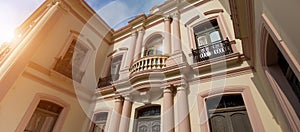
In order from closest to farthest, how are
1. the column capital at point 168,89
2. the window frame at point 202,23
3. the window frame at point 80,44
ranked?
the column capital at point 168,89
the window frame at point 202,23
the window frame at point 80,44

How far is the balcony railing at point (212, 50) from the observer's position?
5406 millimetres

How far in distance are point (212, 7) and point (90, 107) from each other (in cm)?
702

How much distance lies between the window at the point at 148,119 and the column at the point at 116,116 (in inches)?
26.9

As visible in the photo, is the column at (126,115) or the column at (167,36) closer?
the column at (126,115)

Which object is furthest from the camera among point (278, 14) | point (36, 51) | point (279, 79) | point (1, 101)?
point (36, 51)

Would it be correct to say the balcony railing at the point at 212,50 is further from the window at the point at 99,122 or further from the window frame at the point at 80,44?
the window frame at the point at 80,44

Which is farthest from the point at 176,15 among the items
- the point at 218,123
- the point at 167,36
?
the point at 218,123

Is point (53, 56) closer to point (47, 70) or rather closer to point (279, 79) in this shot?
point (47, 70)

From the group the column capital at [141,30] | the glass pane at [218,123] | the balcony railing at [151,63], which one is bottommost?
the glass pane at [218,123]

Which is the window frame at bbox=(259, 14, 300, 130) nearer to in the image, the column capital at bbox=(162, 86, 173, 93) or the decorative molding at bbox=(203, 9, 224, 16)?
the column capital at bbox=(162, 86, 173, 93)

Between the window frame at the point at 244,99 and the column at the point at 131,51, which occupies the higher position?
the column at the point at 131,51

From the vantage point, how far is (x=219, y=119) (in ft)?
14.4

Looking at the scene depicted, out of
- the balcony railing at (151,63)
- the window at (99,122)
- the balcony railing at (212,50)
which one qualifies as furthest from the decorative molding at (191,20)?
the window at (99,122)

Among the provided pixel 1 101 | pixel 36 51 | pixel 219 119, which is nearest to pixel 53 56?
pixel 36 51
